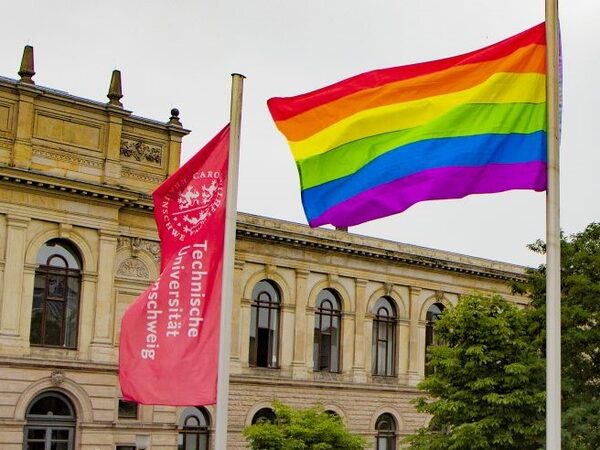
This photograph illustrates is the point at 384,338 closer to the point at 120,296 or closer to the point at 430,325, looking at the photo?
the point at 430,325

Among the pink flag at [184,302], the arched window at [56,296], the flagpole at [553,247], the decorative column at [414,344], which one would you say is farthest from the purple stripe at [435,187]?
the decorative column at [414,344]

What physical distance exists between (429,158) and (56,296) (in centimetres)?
Answer: 2927

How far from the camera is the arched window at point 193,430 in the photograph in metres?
43.1

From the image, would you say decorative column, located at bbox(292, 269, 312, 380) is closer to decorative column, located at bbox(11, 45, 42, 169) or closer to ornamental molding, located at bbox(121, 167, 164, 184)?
ornamental molding, located at bbox(121, 167, 164, 184)

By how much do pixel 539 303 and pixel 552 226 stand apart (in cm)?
2715

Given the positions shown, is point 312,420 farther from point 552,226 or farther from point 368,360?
point 552,226

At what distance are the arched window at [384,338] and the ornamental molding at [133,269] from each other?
42.6ft

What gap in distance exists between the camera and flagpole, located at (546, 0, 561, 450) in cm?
1103

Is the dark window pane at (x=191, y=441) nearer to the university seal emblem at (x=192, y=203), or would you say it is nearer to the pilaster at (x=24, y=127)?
the pilaster at (x=24, y=127)

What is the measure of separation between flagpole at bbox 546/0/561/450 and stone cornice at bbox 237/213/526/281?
34.4m

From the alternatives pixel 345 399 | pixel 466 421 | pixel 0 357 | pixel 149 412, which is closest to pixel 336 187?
pixel 466 421

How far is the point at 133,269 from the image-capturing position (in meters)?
41.7

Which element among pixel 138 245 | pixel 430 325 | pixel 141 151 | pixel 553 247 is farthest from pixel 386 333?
pixel 553 247

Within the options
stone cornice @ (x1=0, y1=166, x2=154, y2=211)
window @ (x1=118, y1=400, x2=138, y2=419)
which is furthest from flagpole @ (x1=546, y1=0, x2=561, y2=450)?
window @ (x1=118, y1=400, x2=138, y2=419)
